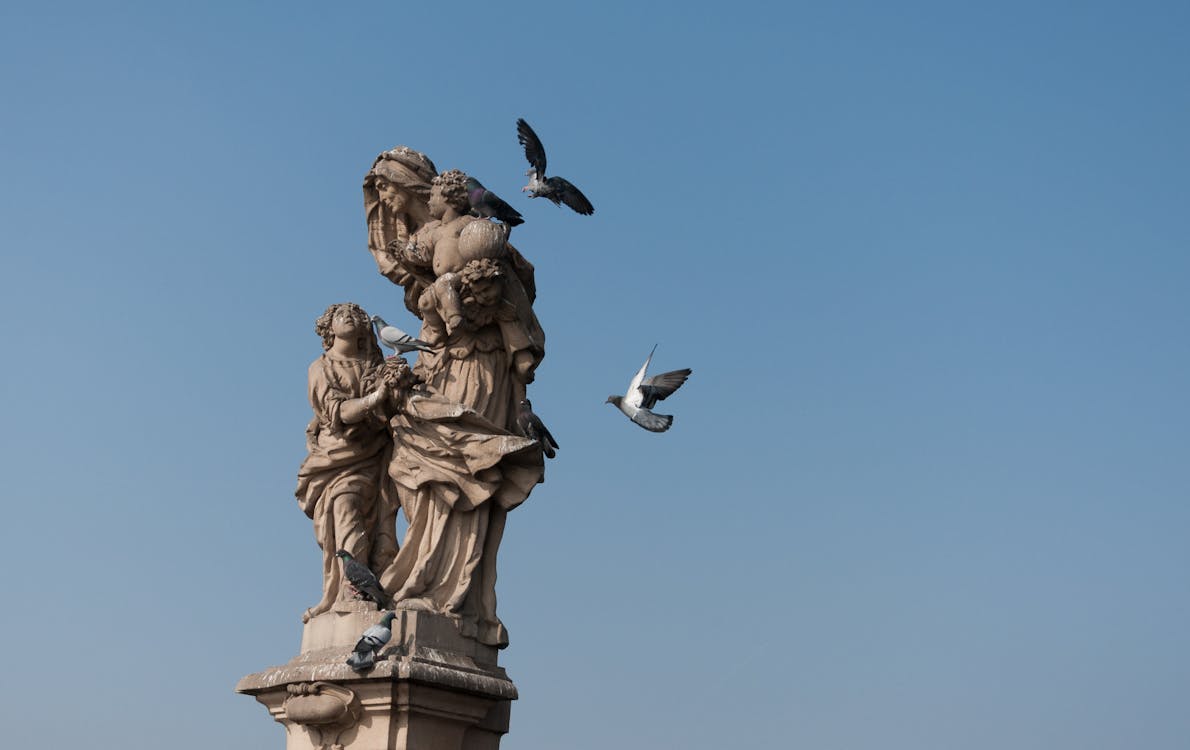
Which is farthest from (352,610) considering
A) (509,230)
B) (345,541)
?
(509,230)

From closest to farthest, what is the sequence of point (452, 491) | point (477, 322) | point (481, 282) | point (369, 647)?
point (369, 647), point (452, 491), point (481, 282), point (477, 322)

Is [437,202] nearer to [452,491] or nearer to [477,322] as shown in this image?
[477,322]

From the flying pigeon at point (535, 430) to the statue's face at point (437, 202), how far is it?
70.7 inches

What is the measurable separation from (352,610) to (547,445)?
6.44 ft

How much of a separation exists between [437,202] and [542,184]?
860 millimetres

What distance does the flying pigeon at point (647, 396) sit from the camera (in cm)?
1527

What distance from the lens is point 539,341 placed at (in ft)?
50.9

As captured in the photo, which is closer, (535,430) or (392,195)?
(535,430)

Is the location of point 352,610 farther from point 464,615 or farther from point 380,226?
point 380,226

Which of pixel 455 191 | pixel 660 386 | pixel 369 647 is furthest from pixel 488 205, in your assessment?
pixel 369 647

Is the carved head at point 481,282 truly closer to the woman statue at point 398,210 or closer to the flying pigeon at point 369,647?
the woman statue at point 398,210

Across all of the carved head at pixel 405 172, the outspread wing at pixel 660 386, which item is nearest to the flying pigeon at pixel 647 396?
the outspread wing at pixel 660 386

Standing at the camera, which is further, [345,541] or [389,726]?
[345,541]

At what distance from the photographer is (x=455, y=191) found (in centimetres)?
1567
